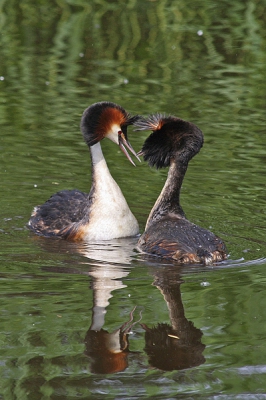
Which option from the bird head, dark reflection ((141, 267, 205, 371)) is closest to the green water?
dark reflection ((141, 267, 205, 371))

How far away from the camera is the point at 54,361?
5.64m

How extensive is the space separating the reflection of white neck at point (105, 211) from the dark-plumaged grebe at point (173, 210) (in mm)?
340

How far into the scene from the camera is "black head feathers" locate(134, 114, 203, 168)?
28.1ft

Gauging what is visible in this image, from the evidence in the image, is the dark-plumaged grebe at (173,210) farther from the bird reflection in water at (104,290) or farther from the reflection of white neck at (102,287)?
the reflection of white neck at (102,287)

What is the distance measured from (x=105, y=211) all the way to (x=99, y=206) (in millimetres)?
84

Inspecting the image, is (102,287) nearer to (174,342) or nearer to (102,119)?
(174,342)

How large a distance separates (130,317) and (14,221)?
338cm

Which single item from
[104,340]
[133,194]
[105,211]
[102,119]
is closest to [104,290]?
[104,340]

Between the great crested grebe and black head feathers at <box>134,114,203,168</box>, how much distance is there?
0.95ft

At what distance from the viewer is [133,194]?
10.3 meters

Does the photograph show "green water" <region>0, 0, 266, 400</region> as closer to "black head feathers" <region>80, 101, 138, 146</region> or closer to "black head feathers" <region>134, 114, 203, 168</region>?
"black head feathers" <region>134, 114, 203, 168</region>

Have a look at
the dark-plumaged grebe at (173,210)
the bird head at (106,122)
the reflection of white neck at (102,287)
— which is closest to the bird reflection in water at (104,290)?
the reflection of white neck at (102,287)

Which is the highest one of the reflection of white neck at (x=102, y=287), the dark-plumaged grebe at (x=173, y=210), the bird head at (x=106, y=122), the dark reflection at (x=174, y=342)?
the bird head at (x=106, y=122)

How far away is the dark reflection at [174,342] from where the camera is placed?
572cm
